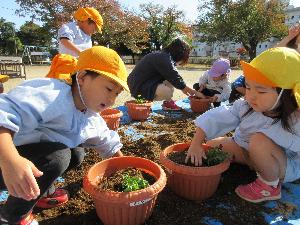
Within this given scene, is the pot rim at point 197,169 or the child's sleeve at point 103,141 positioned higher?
the child's sleeve at point 103,141

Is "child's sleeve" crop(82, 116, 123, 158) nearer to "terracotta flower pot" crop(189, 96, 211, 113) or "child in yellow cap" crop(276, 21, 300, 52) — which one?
"child in yellow cap" crop(276, 21, 300, 52)

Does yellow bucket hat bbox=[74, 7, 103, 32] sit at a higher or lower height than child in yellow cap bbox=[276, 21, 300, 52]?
higher

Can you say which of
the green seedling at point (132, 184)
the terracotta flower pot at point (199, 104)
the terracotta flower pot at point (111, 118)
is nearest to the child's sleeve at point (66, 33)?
the terracotta flower pot at point (111, 118)

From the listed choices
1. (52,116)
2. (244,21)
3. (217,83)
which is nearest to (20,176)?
(52,116)

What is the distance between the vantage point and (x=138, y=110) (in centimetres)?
374

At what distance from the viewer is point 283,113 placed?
190 cm

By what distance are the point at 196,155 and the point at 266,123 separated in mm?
514

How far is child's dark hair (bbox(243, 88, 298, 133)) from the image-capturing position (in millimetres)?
1828

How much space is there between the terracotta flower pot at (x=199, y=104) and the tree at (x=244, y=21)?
69.1 ft

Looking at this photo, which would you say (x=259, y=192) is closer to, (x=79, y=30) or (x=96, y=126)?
(x=96, y=126)

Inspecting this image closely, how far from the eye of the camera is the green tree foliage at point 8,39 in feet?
90.6

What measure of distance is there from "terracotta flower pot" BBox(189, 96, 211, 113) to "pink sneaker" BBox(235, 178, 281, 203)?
2.30 m

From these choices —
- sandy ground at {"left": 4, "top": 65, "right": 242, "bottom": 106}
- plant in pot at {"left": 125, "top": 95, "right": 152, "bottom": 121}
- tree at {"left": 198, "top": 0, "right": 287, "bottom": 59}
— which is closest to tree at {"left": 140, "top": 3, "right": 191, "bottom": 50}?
tree at {"left": 198, "top": 0, "right": 287, "bottom": 59}

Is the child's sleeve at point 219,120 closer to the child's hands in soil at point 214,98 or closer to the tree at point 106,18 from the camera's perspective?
the child's hands in soil at point 214,98
